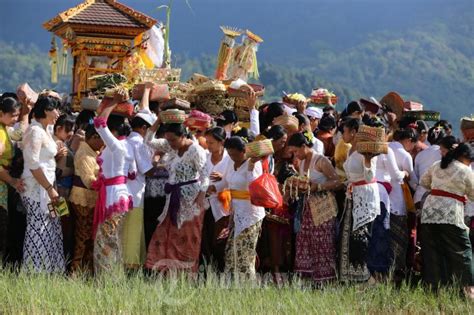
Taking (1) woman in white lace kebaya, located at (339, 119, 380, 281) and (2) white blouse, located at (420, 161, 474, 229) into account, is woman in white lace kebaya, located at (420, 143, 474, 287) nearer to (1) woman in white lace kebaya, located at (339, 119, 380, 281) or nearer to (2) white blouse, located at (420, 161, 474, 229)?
(2) white blouse, located at (420, 161, 474, 229)

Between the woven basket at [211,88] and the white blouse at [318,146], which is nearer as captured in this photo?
the white blouse at [318,146]

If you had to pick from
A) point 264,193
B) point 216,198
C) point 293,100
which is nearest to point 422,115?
point 293,100

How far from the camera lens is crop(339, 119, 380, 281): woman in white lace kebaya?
1010 centimetres

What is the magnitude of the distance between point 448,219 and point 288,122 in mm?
1812

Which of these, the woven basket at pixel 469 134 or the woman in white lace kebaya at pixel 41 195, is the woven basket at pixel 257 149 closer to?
the woman in white lace kebaya at pixel 41 195

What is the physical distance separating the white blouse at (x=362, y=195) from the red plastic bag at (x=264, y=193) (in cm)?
83

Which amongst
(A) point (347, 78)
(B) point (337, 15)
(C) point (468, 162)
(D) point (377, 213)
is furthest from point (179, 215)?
(B) point (337, 15)

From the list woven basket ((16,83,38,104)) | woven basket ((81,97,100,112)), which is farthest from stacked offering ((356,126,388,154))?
woven basket ((16,83,38,104))

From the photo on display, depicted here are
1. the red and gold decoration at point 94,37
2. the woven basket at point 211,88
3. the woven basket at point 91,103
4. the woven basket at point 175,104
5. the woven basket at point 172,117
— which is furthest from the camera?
the red and gold decoration at point 94,37

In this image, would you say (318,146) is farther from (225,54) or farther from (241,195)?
(225,54)

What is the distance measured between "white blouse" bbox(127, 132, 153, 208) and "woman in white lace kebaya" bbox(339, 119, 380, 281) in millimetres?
1825

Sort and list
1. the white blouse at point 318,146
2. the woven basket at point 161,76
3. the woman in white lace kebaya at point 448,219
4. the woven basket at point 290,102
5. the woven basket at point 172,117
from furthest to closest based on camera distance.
A: the woven basket at point 161,76, the woven basket at point 290,102, the white blouse at point 318,146, the woven basket at point 172,117, the woman in white lace kebaya at point 448,219

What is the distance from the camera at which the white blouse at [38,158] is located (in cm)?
978

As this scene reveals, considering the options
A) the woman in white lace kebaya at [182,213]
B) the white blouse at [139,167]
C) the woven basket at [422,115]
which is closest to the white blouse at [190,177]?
the woman in white lace kebaya at [182,213]
